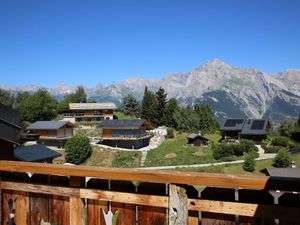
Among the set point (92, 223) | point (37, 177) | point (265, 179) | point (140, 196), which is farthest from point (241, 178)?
point (37, 177)

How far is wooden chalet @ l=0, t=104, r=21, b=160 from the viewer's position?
393 centimetres

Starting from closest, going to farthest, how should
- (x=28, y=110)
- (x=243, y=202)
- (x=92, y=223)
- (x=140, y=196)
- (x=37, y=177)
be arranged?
(x=243, y=202)
(x=140, y=196)
(x=92, y=223)
(x=37, y=177)
(x=28, y=110)

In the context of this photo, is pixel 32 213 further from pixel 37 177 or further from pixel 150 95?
pixel 150 95

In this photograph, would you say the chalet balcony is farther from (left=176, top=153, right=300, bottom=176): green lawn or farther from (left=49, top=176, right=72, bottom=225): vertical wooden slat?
(left=49, top=176, right=72, bottom=225): vertical wooden slat

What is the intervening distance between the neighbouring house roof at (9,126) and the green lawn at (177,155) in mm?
38756

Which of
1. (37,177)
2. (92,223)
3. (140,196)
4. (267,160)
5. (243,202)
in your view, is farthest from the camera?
(267,160)

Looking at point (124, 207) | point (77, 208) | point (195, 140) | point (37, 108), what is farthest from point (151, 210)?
point (37, 108)

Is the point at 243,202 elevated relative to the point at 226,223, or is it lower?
elevated

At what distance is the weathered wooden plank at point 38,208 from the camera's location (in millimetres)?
3465

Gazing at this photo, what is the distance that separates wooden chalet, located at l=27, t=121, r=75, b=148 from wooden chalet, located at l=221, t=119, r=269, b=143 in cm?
2764

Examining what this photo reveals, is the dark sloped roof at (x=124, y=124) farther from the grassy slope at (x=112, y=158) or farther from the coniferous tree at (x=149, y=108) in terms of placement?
the coniferous tree at (x=149, y=108)

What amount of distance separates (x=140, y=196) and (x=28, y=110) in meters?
69.9

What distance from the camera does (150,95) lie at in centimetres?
7375

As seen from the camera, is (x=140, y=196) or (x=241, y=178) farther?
(x=140, y=196)
